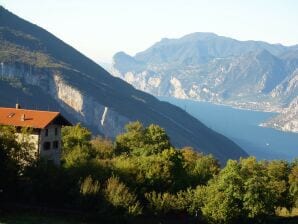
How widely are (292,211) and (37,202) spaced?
4673cm

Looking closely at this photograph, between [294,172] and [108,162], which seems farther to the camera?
[294,172]

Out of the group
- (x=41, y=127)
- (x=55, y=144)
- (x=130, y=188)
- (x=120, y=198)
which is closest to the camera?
(x=120, y=198)

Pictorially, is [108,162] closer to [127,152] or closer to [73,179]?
[73,179]

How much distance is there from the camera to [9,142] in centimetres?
6262

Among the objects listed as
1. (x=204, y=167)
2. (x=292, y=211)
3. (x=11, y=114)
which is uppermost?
(x=11, y=114)

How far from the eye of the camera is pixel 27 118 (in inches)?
2820

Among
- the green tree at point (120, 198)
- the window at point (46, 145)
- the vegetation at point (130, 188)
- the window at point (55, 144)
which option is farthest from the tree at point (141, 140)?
the green tree at point (120, 198)

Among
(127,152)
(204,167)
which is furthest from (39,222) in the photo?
(204,167)

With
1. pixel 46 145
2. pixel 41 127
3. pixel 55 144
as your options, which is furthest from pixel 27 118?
pixel 55 144

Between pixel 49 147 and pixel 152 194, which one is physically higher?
pixel 49 147

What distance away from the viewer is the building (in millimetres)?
69688

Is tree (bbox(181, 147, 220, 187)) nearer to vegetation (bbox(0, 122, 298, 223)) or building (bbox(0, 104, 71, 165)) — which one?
vegetation (bbox(0, 122, 298, 223))

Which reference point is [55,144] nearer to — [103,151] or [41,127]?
[41,127]

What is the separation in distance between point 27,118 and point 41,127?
3360mm
